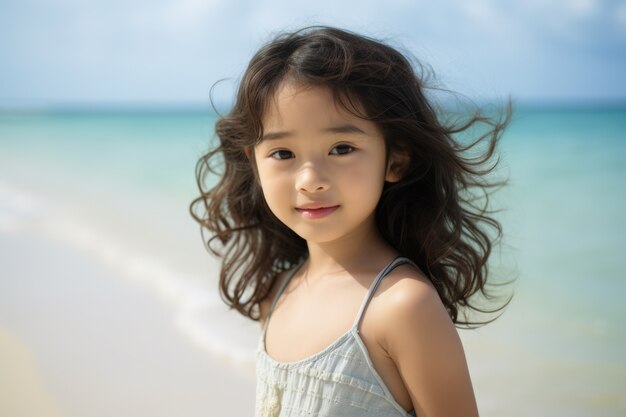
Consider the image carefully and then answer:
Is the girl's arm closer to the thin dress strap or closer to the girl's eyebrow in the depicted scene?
the thin dress strap

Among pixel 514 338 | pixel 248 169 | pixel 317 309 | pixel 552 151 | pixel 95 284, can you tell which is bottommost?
pixel 95 284

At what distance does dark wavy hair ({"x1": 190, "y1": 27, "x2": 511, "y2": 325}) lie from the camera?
1.62 meters

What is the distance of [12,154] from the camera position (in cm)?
816

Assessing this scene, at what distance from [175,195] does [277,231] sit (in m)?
3.90

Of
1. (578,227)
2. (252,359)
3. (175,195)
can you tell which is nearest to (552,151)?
(578,227)

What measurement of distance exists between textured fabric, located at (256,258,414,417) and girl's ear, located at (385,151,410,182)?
187mm

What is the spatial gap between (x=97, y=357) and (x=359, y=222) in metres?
1.77

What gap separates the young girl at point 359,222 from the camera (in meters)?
1.53

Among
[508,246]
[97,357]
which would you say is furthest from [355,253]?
[508,246]

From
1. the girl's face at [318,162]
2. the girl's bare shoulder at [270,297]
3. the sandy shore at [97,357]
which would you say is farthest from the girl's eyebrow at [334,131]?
the sandy shore at [97,357]

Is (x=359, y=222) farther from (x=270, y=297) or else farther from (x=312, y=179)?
(x=270, y=297)

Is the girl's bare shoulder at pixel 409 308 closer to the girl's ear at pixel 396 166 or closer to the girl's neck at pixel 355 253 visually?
the girl's neck at pixel 355 253

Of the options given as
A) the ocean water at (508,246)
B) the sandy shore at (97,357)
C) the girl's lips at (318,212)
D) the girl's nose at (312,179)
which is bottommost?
the sandy shore at (97,357)

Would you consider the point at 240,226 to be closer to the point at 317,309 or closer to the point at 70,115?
the point at 317,309
